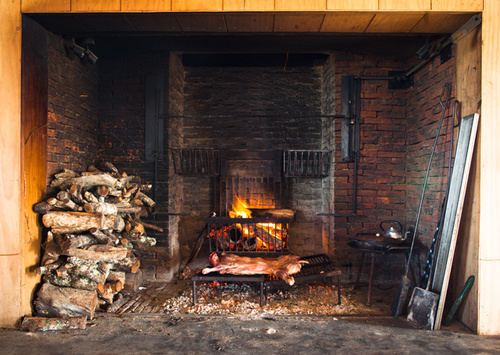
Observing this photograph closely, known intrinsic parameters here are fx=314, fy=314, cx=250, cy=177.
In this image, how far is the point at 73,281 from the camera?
2.99 meters

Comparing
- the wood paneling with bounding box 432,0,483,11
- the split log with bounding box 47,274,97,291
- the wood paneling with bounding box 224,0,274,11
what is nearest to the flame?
the split log with bounding box 47,274,97,291

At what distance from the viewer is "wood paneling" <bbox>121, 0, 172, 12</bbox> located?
9.18ft

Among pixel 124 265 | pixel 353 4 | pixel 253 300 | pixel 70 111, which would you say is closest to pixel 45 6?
pixel 70 111

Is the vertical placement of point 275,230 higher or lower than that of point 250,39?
lower

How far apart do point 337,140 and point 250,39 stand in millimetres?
1705

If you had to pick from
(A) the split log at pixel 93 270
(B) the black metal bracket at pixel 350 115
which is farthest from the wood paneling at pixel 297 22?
(A) the split log at pixel 93 270

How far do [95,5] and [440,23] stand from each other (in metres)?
3.17

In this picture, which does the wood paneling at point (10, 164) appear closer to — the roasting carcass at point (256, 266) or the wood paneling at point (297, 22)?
the roasting carcass at point (256, 266)

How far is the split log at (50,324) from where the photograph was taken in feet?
9.16

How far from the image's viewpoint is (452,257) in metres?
2.84

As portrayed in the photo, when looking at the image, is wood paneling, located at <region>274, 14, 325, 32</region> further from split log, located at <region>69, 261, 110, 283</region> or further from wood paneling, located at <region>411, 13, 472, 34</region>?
split log, located at <region>69, 261, 110, 283</region>

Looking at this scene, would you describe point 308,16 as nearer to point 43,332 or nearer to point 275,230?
point 275,230

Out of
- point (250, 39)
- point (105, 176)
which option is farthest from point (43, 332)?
point (250, 39)

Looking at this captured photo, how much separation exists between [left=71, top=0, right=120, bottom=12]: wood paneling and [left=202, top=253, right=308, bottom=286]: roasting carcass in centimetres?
272
